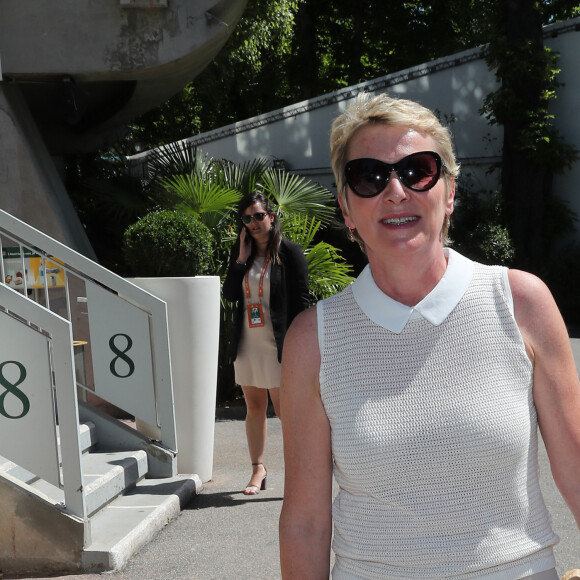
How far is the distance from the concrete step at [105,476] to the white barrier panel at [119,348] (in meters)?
0.38

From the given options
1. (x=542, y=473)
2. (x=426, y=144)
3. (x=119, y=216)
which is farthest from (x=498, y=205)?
(x=426, y=144)

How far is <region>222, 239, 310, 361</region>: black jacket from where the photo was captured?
19.1 ft

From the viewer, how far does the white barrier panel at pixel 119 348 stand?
569 centimetres

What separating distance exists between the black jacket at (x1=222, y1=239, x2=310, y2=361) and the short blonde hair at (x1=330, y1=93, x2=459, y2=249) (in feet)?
12.4

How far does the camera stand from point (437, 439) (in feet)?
5.71

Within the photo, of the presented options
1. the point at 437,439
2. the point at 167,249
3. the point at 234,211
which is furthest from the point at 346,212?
the point at 234,211

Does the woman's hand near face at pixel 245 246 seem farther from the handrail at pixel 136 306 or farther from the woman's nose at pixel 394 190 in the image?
the woman's nose at pixel 394 190

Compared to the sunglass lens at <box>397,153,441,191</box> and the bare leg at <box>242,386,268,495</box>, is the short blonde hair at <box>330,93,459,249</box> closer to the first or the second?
the sunglass lens at <box>397,153,441,191</box>

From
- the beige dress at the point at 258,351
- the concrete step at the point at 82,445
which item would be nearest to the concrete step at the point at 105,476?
the concrete step at the point at 82,445

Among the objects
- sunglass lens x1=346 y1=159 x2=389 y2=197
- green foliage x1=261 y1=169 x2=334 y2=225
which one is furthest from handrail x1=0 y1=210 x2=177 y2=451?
green foliage x1=261 y1=169 x2=334 y2=225

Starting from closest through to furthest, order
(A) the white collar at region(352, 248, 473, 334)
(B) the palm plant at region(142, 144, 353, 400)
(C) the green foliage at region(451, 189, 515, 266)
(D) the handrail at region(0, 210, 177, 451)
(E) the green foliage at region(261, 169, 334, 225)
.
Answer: (A) the white collar at region(352, 248, 473, 334) → (D) the handrail at region(0, 210, 177, 451) → (B) the palm plant at region(142, 144, 353, 400) → (E) the green foliage at region(261, 169, 334, 225) → (C) the green foliage at region(451, 189, 515, 266)

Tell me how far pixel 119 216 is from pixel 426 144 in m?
9.91

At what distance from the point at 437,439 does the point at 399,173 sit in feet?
1.97

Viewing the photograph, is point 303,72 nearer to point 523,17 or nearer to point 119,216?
point 523,17
